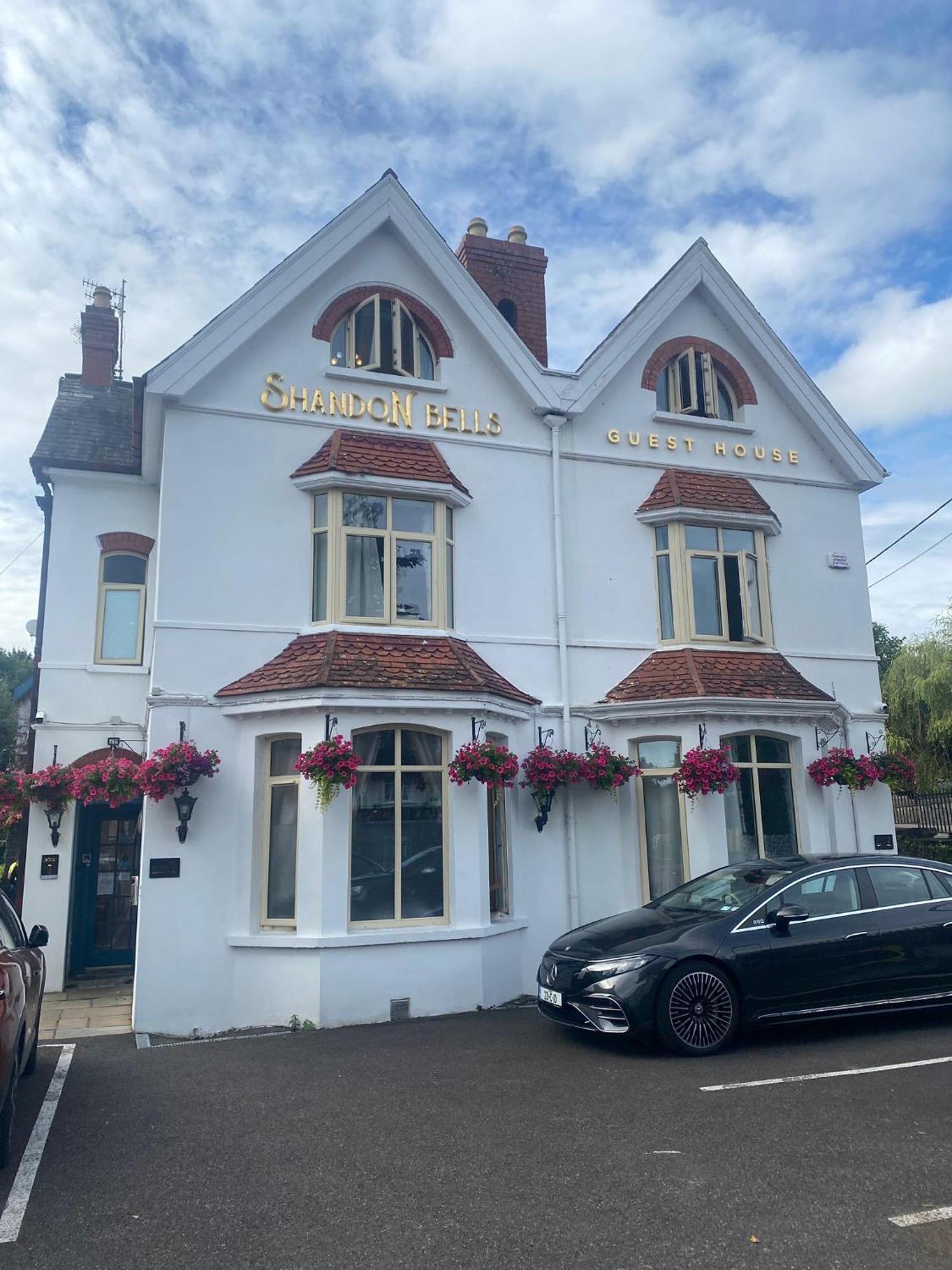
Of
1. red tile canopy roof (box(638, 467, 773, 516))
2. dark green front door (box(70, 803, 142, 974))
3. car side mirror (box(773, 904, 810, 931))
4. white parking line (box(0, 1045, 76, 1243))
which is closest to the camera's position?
white parking line (box(0, 1045, 76, 1243))

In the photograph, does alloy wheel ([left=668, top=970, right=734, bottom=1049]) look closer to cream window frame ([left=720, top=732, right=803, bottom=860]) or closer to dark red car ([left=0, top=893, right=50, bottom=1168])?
cream window frame ([left=720, top=732, right=803, bottom=860])

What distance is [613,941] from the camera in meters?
8.17

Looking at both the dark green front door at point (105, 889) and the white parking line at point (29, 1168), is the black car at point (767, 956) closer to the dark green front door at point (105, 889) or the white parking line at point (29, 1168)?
the white parking line at point (29, 1168)

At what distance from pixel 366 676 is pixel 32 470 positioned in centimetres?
671

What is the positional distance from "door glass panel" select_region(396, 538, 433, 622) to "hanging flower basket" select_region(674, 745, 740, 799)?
141 inches

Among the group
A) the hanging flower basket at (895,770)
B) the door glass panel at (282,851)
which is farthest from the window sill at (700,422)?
the door glass panel at (282,851)

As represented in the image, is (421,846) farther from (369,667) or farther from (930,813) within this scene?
(930,813)

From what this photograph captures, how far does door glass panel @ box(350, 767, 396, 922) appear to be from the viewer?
33.2 ft

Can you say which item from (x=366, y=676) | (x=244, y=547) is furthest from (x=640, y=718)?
(x=244, y=547)

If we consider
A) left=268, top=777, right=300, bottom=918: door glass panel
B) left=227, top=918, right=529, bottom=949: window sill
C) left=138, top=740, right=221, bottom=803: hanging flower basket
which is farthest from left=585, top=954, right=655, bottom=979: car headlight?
left=138, top=740, right=221, bottom=803: hanging flower basket

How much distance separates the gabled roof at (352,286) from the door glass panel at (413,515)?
2.26 meters

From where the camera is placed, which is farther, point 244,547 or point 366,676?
point 244,547

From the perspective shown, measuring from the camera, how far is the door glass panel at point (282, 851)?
10.2 metres

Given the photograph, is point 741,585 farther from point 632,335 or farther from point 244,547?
point 244,547
